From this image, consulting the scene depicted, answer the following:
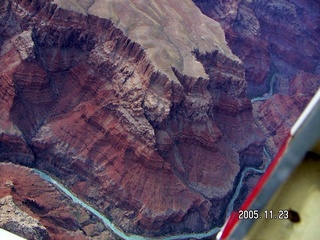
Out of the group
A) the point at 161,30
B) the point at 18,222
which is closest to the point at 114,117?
the point at 161,30

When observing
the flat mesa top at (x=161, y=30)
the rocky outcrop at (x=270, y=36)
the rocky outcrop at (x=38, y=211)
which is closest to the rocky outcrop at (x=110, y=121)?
the flat mesa top at (x=161, y=30)

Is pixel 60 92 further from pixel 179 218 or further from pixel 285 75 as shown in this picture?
pixel 285 75

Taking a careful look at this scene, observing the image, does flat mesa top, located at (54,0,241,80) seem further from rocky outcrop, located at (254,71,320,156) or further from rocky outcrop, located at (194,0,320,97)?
rocky outcrop, located at (194,0,320,97)

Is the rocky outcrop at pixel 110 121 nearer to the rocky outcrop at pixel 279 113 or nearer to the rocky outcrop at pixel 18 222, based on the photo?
the rocky outcrop at pixel 18 222

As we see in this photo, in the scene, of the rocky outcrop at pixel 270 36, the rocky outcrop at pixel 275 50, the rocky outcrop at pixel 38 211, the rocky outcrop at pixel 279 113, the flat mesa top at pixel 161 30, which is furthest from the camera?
the rocky outcrop at pixel 270 36

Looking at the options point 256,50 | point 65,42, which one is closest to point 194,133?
point 65,42
